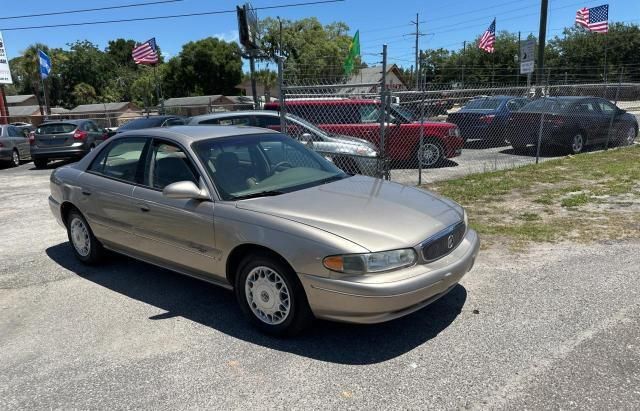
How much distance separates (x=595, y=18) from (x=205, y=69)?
5393 centimetres

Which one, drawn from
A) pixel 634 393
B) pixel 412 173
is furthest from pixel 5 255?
pixel 412 173

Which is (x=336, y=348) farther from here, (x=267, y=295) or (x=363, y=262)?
(x=363, y=262)

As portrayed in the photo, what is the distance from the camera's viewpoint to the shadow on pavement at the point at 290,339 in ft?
A: 11.7

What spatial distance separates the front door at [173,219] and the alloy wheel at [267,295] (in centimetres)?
34

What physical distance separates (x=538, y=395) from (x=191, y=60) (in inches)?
2818

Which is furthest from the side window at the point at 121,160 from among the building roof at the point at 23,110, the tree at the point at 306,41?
the building roof at the point at 23,110

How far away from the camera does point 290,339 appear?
Result: 371 centimetres

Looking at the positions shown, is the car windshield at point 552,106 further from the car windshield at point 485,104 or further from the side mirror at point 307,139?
the side mirror at point 307,139

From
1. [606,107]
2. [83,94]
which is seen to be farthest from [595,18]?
[83,94]

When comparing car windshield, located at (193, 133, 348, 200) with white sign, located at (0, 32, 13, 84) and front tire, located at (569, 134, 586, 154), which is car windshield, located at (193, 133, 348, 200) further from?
white sign, located at (0, 32, 13, 84)

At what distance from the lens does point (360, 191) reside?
13.9ft

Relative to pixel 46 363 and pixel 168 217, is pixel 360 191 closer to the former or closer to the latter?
pixel 168 217

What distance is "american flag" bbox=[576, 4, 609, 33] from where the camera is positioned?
81.0 feet

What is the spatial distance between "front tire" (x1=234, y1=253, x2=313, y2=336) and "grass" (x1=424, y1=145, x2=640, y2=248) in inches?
123
